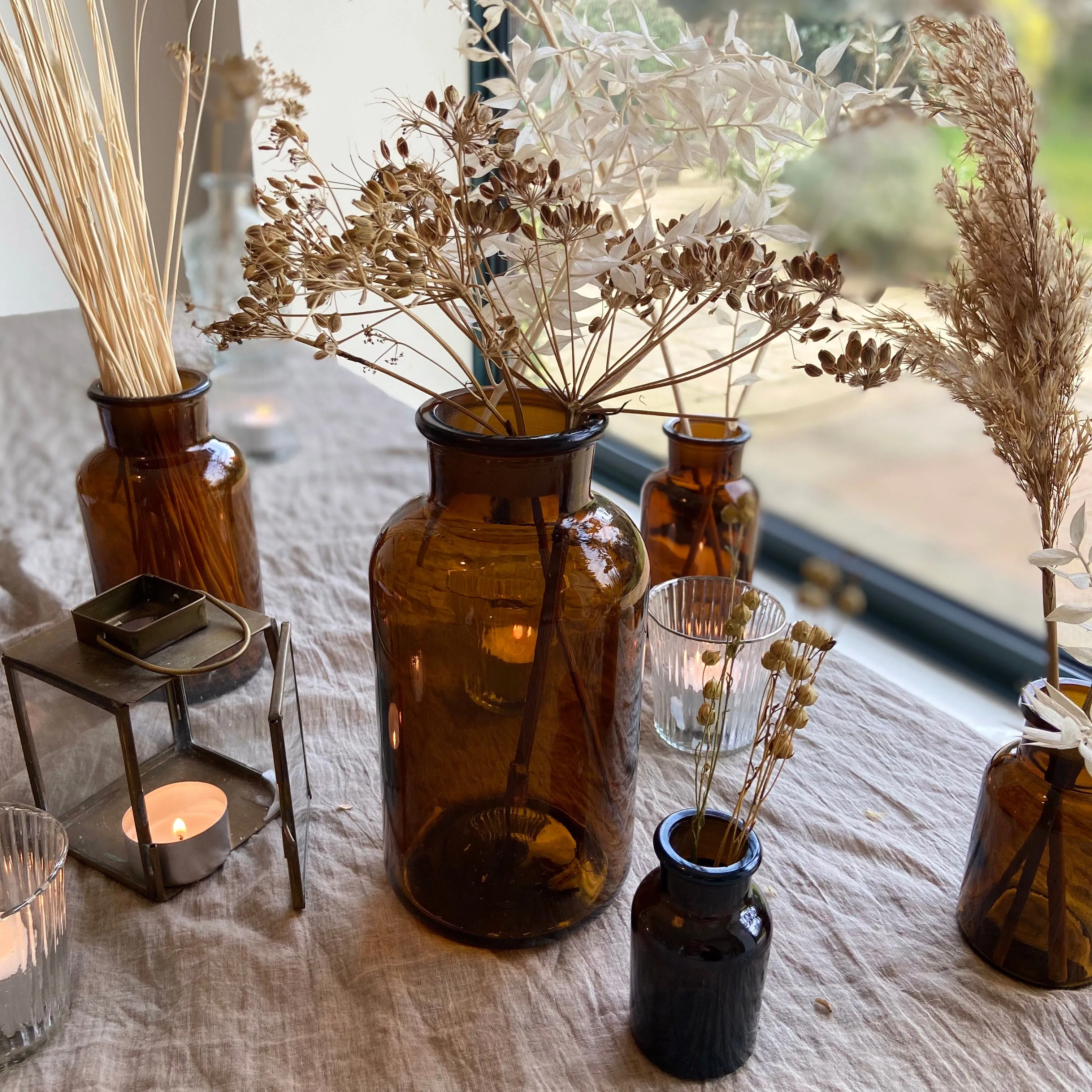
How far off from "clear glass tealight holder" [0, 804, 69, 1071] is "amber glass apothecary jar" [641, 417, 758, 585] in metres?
0.51

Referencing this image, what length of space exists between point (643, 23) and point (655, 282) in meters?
0.20

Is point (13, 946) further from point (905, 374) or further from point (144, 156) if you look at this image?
point (144, 156)

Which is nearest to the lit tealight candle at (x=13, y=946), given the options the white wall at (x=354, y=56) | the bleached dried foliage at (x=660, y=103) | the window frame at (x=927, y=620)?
the bleached dried foliage at (x=660, y=103)

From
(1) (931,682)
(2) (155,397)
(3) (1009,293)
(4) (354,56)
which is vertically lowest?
(1) (931,682)

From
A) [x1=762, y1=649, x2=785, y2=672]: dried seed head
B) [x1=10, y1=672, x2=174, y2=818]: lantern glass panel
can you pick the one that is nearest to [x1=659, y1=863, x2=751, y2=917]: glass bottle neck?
[x1=762, y1=649, x2=785, y2=672]: dried seed head

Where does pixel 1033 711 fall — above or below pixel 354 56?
below

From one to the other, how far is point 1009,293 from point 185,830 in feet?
1.92

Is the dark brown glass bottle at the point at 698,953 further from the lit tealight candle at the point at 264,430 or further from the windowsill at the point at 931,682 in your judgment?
the lit tealight candle at the point at 264,430

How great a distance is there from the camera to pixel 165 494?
2.59ft

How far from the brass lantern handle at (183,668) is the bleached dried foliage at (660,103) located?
315 mm

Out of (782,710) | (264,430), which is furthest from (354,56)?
(782,710)

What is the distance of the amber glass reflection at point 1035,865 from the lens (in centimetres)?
56

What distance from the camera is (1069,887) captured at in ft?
1.87

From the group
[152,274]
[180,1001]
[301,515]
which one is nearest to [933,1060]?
[180,1001]
